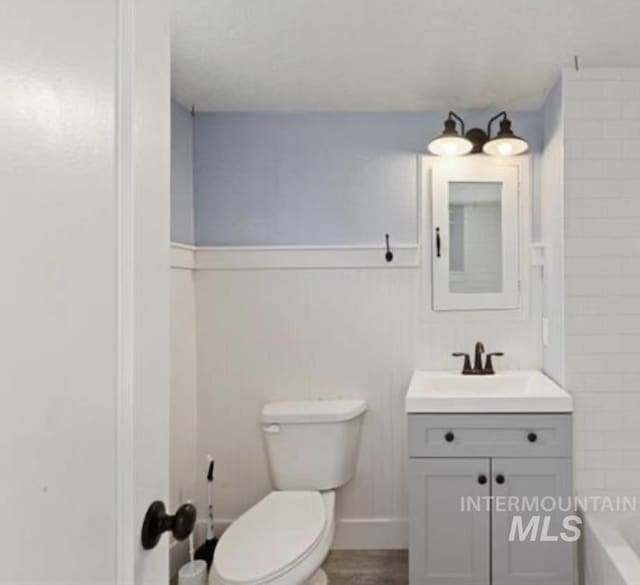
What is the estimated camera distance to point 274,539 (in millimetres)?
1793

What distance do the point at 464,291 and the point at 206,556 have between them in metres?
1.75

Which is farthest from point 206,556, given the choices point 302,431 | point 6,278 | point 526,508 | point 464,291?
point 6,278

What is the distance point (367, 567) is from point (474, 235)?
5.51 feet

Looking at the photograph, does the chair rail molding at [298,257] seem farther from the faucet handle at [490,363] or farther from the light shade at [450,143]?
the faucet handle at [490,363]

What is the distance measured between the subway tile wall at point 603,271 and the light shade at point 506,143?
24 centimetres

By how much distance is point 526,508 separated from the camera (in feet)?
6.34

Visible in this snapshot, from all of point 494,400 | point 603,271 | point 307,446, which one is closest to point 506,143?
point 603,271

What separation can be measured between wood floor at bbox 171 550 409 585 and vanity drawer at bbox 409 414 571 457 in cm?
72

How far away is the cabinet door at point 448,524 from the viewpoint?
193 centimetres

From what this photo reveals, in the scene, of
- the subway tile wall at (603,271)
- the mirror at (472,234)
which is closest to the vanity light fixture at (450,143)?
the mirror at (472,234)

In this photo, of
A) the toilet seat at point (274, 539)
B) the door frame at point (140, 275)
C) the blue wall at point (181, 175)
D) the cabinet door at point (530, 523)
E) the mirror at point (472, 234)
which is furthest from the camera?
the mirror at point (472, 234)

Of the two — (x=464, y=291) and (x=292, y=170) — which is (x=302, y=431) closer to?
(x=464, y=291)

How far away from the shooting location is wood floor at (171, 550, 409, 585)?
2236 millimetres

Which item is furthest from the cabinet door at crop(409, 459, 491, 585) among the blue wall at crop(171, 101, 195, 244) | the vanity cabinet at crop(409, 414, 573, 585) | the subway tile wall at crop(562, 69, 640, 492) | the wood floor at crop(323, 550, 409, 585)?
the blue wall at crop(171, 101, 195, 244)
